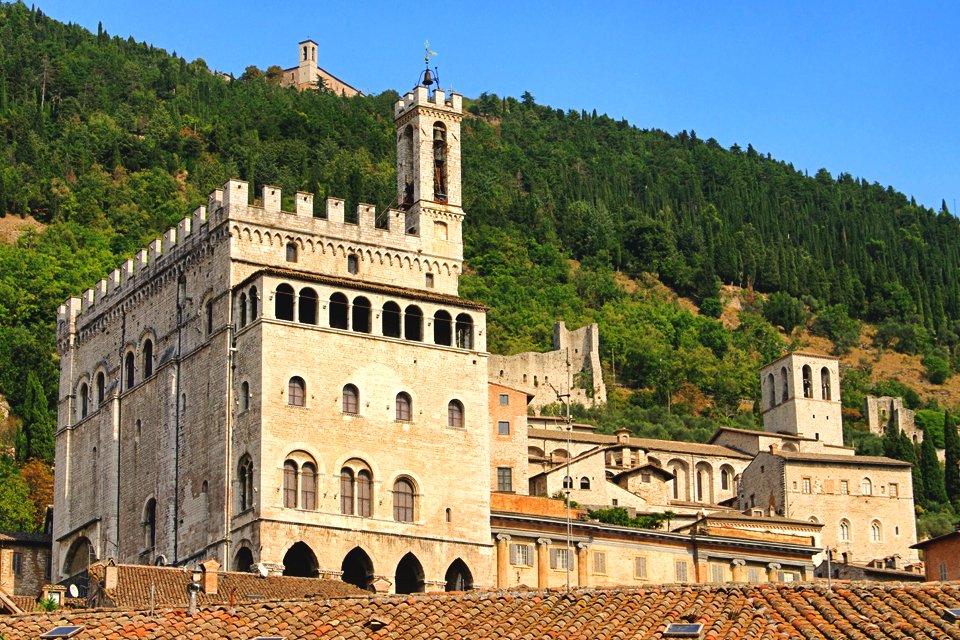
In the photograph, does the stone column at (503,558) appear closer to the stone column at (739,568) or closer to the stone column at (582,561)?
the stone column at (582,561)

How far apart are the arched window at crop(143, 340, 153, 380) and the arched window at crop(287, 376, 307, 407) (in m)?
9.22

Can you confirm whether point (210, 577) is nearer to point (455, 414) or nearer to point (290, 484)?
point (290, 484)

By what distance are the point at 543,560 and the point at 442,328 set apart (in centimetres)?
898

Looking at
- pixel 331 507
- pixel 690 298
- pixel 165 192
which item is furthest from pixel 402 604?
pixel 690 298

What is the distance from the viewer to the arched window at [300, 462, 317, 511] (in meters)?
62.7

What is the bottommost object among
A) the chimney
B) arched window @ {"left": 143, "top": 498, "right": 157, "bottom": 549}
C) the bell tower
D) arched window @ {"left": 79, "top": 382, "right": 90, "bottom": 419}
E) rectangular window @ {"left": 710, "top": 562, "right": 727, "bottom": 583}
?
the chimney

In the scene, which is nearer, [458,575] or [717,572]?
[458,575]

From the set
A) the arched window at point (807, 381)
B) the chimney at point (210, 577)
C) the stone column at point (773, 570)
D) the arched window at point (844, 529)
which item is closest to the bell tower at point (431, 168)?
the stone column at point (773, 570)

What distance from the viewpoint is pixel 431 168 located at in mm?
73125

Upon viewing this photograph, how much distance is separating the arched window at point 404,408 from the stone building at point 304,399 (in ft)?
0.15

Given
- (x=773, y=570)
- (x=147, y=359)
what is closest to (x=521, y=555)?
(x=773, y=570)

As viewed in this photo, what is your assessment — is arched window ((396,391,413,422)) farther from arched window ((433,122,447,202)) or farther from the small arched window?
arched window ((433,122,447,202))

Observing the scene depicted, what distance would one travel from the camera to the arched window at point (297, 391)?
63719mm

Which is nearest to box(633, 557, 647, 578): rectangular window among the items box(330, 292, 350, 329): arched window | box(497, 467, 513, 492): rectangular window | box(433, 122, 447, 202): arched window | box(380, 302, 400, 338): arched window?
box(497, 467, 513, 492): rectangular window
